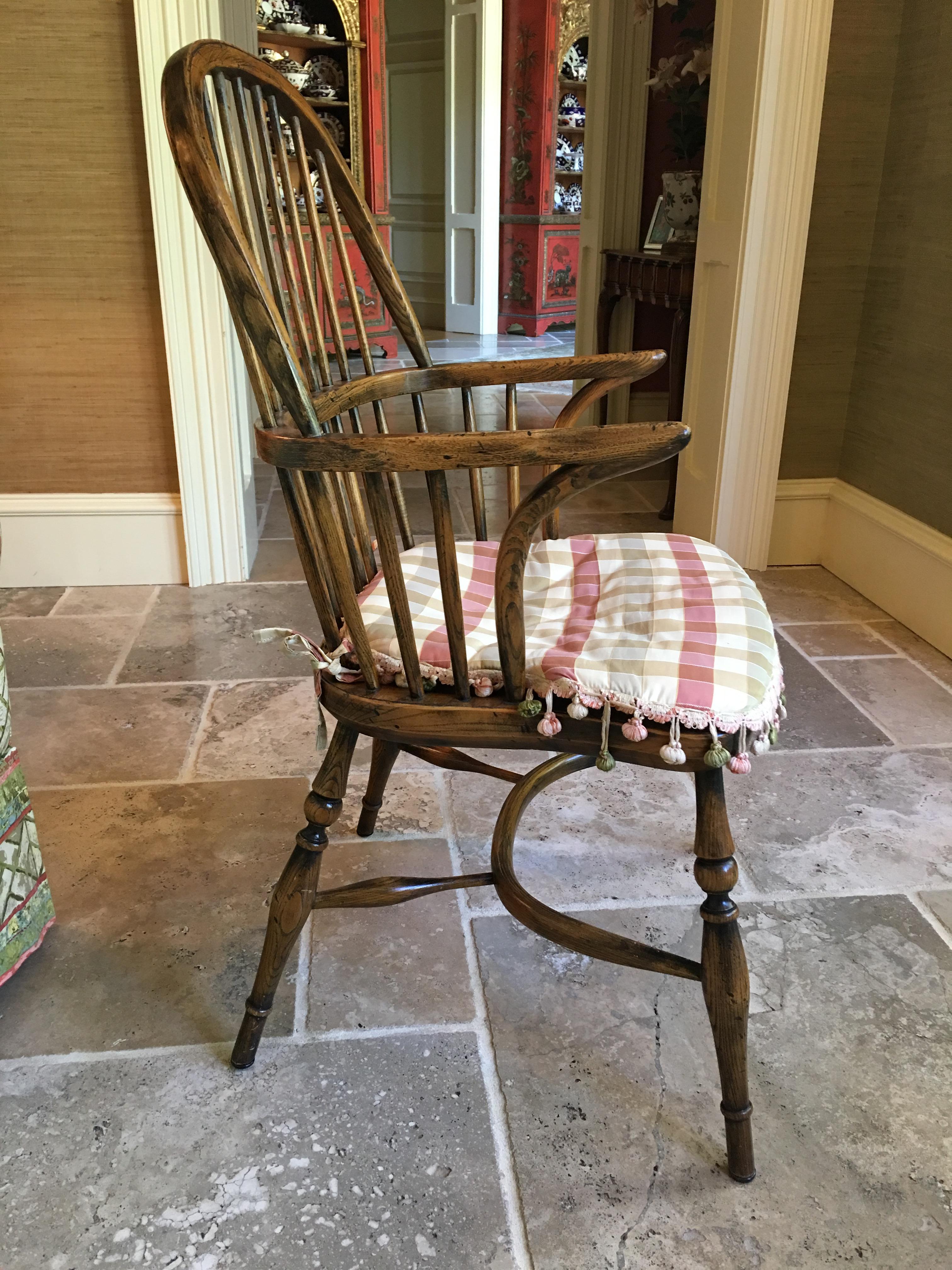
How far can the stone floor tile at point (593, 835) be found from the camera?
1.49 m

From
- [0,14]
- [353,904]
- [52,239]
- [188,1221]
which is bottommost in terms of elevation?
[188,1221]

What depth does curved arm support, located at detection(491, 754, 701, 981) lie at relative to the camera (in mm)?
1040

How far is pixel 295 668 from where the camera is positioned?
7.22ft

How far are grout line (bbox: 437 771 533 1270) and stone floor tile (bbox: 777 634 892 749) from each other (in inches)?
30.7

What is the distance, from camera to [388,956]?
135cm

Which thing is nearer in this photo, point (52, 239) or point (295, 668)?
point (295, 668)

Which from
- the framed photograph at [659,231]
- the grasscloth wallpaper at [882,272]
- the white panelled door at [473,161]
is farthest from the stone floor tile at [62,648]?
the white panelled door at [473,161]

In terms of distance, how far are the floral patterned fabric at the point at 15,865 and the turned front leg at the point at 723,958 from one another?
83 centimetres

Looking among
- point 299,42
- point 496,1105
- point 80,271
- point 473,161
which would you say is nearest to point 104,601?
point 80,271

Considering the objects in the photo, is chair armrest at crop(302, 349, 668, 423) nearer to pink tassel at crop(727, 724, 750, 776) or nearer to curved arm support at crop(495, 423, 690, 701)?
curved arm support at crop(495, 423, 690, 701)

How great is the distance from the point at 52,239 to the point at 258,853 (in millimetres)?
1660

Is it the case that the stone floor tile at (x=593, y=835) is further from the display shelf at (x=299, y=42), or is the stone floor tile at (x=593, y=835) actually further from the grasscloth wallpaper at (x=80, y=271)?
the display shelf at (x=299, y=42)

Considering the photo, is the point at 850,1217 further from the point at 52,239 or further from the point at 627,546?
the point at 52,239

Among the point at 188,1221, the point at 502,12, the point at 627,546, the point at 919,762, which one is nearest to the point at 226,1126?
the point at 188,1221
